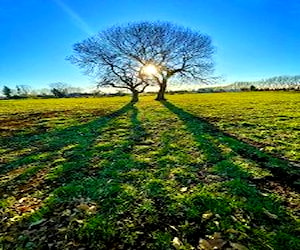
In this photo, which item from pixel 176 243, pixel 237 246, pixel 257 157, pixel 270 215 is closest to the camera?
pixel 237 246

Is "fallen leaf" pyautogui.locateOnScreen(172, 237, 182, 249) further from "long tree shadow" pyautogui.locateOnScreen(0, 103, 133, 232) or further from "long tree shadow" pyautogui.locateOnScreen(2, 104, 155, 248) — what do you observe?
"long tree shadow" pyautogui.locateOnScreen(0, 103, 133, 232)

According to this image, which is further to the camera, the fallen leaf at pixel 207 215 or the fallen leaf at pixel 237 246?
the fallen leaf at pixel 207 215

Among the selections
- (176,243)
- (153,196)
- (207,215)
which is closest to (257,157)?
(153,196)

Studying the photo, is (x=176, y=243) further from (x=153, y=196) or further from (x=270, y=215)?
(x=270, y=215)

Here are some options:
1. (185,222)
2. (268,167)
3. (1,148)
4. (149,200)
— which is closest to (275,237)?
(185,222)

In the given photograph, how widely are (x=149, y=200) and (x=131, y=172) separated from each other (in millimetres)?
2057

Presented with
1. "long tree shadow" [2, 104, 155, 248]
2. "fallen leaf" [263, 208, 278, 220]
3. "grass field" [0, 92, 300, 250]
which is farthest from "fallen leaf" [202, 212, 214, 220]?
"long tree shadow" [2, 104, 155, 248]

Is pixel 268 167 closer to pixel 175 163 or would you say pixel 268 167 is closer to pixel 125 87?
pixel 175 163

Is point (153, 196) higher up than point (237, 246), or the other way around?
point (237, 246)

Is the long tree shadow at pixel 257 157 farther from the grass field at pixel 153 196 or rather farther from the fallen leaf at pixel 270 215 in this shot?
the fallen leaf at pixel 270 215

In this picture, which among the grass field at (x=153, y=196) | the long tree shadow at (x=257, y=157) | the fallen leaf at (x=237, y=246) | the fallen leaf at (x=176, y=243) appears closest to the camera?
the fallen leaf at (x=237, y=246)

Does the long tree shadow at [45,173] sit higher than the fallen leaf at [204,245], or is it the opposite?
the fallen leaf at [204,245]

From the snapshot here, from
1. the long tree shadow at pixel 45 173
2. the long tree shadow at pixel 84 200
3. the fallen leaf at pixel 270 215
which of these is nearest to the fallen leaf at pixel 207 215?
the fallen leaf at pixel 270 215

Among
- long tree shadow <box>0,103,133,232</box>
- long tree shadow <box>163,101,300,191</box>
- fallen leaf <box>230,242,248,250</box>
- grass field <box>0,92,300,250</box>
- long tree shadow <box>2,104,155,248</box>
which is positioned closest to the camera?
fallen leaf <box>230,242,248,250</box>
